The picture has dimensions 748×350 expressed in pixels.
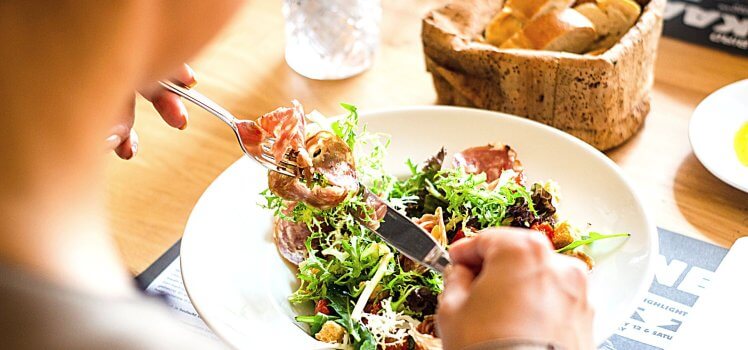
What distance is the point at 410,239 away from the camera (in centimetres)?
112

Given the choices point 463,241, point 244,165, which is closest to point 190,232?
point 244,165

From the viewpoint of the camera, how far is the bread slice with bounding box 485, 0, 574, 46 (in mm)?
1607

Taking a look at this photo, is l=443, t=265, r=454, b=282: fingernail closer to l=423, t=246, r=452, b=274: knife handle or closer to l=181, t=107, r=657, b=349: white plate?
l=423, t=246, r=452, b=274: knife handle

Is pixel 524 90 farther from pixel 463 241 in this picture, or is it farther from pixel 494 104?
pixel 463 241

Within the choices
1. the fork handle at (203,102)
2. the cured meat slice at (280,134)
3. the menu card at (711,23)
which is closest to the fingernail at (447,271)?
the cured meat slice at (280,134)

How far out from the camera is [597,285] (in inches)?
47.0

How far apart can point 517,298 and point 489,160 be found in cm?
59

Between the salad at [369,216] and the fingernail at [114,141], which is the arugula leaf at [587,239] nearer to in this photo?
the salad at [369,216]

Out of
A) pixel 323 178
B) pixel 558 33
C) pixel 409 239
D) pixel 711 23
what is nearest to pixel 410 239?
pixel 409 239

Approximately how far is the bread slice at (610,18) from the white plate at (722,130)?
206mm

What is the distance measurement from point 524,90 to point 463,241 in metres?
0.65

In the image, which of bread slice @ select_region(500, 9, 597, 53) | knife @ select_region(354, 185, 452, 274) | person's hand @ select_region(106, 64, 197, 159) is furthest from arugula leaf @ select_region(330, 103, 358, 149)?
bread slice @ select_region(500, 9, 597, 53)

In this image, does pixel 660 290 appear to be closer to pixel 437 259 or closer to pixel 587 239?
pixel 587 239

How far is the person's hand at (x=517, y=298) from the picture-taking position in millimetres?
811
